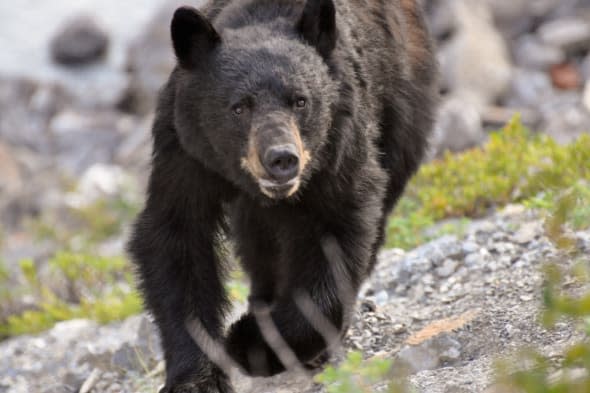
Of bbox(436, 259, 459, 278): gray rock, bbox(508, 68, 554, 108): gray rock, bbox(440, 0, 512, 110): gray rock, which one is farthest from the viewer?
bbox(440, 0, 512, 110): gray rock

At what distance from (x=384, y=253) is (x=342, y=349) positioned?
163cm

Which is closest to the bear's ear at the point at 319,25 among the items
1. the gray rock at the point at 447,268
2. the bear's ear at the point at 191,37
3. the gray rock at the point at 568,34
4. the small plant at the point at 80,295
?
the bear's ear at the point at 191,37

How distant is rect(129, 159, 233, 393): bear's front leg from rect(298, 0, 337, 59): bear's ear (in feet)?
2.25

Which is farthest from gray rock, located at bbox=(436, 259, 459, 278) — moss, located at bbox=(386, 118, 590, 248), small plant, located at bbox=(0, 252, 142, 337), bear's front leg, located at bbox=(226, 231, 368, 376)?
small plant, located at bbox=(0, 252, 142, 337)

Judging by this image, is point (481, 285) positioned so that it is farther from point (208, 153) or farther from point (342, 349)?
point (208, 153)

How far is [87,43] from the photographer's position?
733 inches

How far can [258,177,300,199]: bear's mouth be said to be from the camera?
13.0 feet

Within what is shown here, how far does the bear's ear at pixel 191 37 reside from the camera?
4188 millimetres

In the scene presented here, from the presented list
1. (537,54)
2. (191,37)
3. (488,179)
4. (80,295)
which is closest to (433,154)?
(488,179)

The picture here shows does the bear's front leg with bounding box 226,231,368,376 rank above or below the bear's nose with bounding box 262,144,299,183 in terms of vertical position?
below

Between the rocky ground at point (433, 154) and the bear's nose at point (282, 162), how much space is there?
87 centimetres

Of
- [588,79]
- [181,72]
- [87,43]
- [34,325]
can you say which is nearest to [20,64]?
[87,43]

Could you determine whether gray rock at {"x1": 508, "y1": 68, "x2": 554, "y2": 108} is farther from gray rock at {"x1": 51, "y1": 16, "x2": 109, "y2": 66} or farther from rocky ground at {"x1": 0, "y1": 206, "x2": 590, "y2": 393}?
gray rock at {"x1": 51, "y1": 16, "x2": 109, "y2": 66}

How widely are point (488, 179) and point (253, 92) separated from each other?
3.18 m
